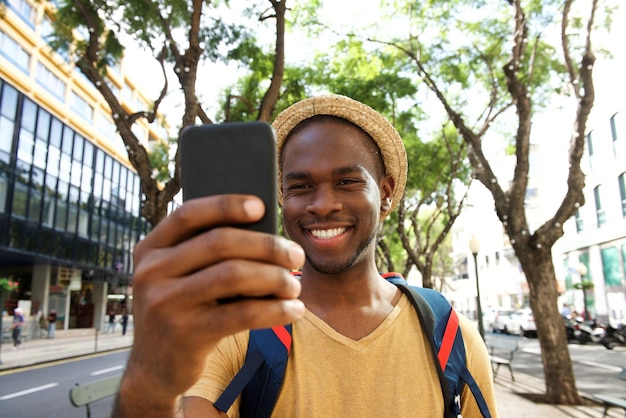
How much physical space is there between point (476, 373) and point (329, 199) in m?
0.76

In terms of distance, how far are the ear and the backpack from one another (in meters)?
0.38

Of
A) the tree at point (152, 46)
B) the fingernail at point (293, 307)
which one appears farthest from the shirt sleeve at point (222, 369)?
the tree at point (152, 46)

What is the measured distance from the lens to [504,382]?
38.3 ft

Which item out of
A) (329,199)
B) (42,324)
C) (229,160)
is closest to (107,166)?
(42,324)

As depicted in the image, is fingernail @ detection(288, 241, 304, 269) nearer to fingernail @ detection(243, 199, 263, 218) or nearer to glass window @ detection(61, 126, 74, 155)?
fingernail @ detection(243, 199, 263, 218)

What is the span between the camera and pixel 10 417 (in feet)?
28.5

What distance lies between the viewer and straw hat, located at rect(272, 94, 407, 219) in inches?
72.1

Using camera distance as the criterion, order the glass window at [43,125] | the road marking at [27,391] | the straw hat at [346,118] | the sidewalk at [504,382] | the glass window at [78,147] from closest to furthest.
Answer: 1. the straw hat at [346,118]
2. the sidewalk at [504,382]
3. the road marking at [27,391]
4. the glass window at [43,125]
5. the glass window at [78,147]

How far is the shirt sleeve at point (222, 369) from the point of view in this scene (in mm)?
1409

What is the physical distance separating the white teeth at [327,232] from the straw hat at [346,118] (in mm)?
309

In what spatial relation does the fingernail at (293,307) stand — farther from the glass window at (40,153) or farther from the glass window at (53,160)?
the glass window at (53,160)

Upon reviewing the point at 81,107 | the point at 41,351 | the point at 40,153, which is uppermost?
the point at 81,107

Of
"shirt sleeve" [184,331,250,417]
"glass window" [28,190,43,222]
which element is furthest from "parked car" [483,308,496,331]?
"shirt sleeve" [184,331,250,417]

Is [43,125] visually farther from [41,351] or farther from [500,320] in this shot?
[500,320]
